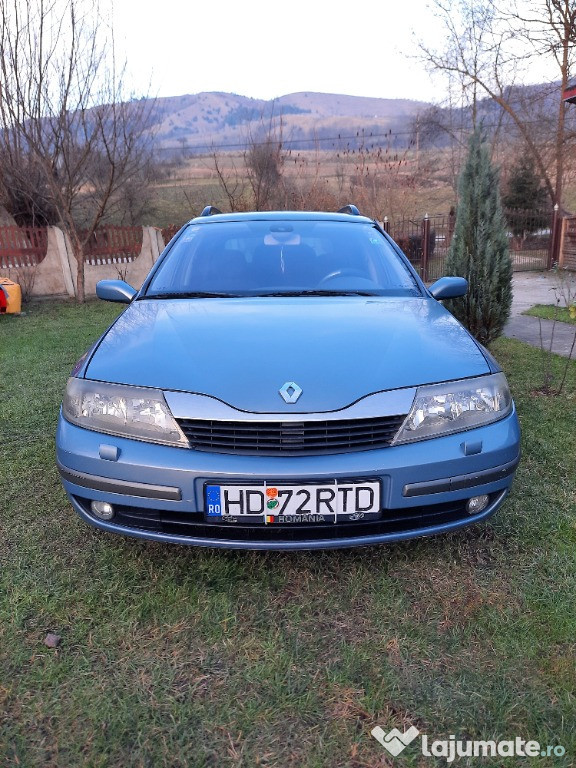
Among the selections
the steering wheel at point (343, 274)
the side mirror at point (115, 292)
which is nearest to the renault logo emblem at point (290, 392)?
the steering wheel at point (343, 274)

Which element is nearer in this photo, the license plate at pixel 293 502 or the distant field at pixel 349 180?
the license plate at pixel 293 502

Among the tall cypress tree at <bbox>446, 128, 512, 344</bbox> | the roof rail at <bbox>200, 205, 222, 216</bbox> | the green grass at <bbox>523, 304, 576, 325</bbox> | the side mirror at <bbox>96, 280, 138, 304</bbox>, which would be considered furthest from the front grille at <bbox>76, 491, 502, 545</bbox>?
the green grass at <bbox>523, 304, 576, 325</bbox>

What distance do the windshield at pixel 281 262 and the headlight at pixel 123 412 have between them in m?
0.92

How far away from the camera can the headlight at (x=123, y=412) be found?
1887 mm

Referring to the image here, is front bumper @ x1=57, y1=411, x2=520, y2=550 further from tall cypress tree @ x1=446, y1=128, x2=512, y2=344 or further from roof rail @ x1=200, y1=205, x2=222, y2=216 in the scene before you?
tall cypress tree @ x1=446, y1=128, x2=512, y2=344

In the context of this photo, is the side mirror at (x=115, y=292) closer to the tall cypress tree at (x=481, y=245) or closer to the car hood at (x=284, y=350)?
the car hood at (x=284, y=350)

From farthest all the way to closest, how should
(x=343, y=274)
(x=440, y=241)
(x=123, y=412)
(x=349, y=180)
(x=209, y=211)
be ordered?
(x=349, y=180)
(x=440, y=241)
(x=209, y=211)
(x=343, y=274)
(x=123, y=412)

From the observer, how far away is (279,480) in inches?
69.3

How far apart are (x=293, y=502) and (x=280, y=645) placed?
0.47 meters

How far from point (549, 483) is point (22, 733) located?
257cm

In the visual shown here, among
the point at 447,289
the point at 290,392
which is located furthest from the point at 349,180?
the point at 290,392

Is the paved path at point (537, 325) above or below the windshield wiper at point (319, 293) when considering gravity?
below

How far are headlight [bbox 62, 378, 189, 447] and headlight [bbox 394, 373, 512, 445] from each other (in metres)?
0.79

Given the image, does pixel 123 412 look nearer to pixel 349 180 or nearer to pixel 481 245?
pixel 481 245
